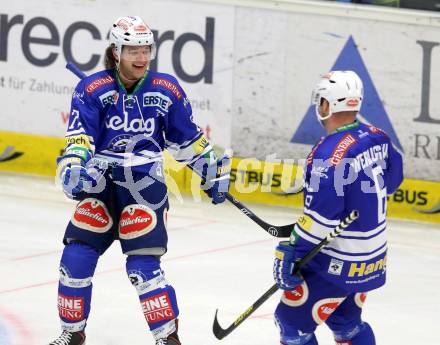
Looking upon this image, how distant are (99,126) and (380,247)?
1377mm

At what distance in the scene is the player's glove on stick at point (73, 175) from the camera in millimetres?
5348

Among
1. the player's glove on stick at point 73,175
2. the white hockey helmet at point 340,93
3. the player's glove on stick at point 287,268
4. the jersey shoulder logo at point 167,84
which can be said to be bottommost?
the player's glove on stick at point 287,268

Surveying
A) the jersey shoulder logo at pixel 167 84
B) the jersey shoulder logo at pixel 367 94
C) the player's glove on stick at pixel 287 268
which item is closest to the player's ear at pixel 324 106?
the player's glove on stick at pixel 287 268

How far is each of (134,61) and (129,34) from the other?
5.0 inches

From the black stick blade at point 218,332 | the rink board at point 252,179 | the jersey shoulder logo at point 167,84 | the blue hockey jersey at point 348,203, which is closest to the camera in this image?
the blue hockey jersey at point 348,203

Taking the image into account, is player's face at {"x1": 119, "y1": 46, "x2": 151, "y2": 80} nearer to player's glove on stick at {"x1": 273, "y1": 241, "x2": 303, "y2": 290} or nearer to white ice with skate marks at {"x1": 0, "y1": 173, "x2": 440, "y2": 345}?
player's glove on stick at {"x1": 273, "y1": 241, "x2": 303, "y2": 290}

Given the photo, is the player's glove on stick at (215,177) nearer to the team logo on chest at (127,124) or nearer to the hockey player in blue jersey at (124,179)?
the hockey player in blue jersey at (124,179)

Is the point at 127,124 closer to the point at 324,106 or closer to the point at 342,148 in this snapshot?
the point at 324,106

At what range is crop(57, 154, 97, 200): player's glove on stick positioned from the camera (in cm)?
535

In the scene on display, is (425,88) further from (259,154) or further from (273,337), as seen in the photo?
(273,337)

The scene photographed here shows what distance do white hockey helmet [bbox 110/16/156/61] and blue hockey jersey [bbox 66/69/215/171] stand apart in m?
0.15

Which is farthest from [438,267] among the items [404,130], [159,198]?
[159,198]

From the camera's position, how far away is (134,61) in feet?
18.1

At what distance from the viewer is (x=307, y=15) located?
925 centimetres
